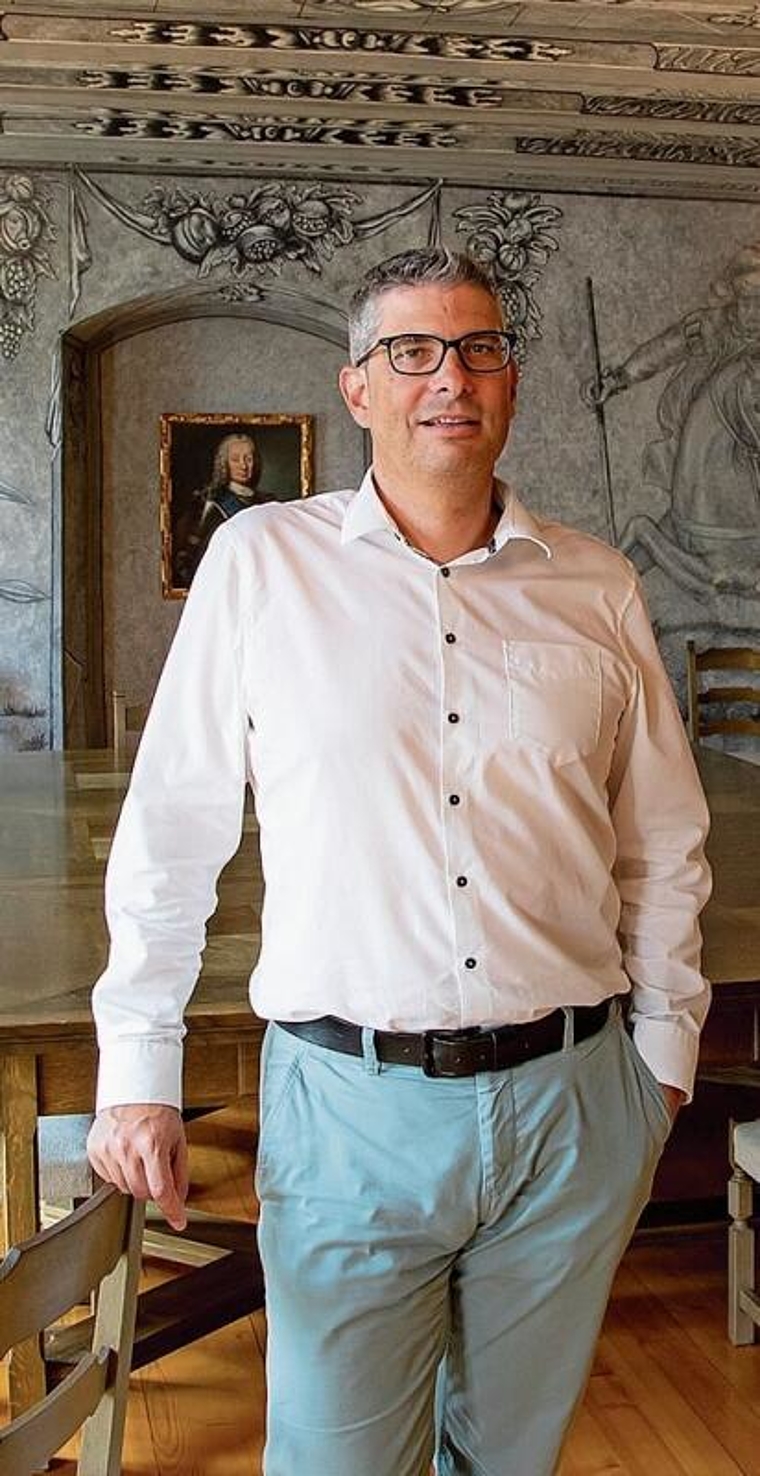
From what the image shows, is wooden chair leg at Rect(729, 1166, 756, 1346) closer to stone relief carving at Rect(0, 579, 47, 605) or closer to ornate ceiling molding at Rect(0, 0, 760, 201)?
ornate ceiling molding at Rect(0, 0, 760, 201)

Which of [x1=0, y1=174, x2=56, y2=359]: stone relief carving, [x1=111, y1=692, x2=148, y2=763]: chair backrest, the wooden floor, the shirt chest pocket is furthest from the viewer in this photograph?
[x1=0, y1=174, x2=56, y2=359]: stone relief carving

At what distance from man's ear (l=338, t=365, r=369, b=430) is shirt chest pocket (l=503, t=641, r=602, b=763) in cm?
30

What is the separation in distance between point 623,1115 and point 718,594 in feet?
22.6

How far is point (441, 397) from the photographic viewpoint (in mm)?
1723

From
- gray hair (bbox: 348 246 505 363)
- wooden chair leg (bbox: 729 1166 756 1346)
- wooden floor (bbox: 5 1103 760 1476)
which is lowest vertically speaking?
wooden floor (bbox: 5 1103 760 1476)

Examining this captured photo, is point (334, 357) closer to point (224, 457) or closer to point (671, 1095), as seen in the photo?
point (224, 457)

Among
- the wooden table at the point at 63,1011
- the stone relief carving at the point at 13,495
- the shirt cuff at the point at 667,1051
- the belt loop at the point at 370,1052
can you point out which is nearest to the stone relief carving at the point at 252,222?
the stone relief carving at the point at 13,495

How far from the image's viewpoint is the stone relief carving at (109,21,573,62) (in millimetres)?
5773

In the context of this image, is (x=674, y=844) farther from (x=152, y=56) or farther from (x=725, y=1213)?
(x=152, y=56)

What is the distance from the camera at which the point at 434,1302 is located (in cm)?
177

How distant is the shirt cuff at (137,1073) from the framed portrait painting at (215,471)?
6.49 m

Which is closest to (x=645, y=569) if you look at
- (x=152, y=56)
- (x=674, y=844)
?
(x=152, y=56)

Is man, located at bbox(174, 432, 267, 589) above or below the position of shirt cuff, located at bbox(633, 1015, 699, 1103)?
above

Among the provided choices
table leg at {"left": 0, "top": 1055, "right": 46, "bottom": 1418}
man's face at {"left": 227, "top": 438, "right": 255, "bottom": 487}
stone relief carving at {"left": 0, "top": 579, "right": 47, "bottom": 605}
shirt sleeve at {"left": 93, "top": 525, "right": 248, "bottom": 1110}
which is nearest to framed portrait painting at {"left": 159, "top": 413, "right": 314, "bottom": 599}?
man's face at {"left": 227, "top": 438, "right": 255, "bottom": 487}
